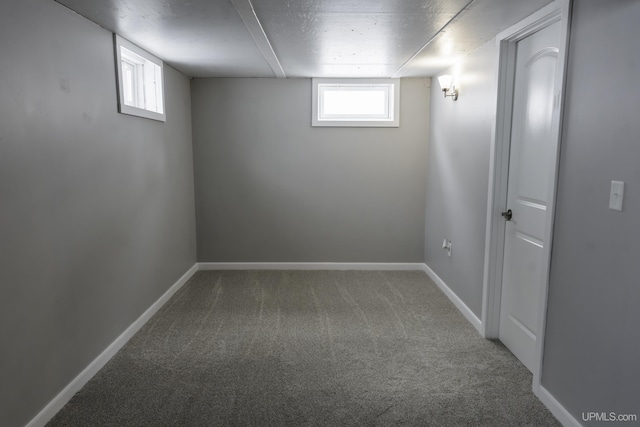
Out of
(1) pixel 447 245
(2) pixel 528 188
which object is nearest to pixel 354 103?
(1) pixel 447 245

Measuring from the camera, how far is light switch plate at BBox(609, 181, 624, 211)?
1674 millimetres

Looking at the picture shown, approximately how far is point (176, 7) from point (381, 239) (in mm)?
3205

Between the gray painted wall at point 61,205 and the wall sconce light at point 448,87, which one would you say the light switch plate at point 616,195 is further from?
the gray painted wall at point 61,205

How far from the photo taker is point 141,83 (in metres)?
3.44

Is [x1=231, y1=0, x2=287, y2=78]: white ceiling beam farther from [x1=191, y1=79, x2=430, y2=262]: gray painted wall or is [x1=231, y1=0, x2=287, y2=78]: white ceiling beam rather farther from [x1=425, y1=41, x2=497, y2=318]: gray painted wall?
[x1=425, y1=41, x2=497, y2=318]: gray painted wall

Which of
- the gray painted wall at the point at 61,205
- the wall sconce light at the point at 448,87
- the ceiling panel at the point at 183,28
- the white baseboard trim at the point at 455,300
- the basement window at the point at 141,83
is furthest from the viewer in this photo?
the wall sconce light at the point at 448,87

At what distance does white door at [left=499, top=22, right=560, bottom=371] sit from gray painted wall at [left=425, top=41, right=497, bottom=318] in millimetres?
245

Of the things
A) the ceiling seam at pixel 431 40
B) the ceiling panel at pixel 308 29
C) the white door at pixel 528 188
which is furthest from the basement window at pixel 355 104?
the white door at pixel 528 188

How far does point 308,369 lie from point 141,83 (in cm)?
256

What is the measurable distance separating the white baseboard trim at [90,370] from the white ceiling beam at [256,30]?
7.21 ft

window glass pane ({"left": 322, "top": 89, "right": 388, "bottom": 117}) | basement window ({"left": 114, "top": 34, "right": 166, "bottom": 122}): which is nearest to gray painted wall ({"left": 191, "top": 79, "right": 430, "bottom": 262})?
window glass pane ({"left": 322, "top": 89, "right": 388, "bottom": 117})

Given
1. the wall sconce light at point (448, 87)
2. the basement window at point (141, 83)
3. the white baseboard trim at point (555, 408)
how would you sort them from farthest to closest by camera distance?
the wall sconce light at point (448, 87), the basement window at point (141, 83), the white baseboard trim at point (555, 408)

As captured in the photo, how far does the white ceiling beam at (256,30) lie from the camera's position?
227 centimetres

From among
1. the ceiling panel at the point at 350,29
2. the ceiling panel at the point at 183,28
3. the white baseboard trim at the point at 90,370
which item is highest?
the ceiling panel at the point at 350,29
